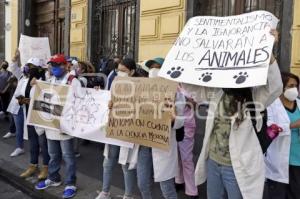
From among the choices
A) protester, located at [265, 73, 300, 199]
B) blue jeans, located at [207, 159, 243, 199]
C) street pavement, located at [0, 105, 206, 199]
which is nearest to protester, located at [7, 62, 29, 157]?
street pavement, located at [0, 105, 206, 199]

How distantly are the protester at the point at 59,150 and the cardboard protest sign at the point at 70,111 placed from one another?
0.09 m

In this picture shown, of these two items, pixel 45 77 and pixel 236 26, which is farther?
pixel 45 77

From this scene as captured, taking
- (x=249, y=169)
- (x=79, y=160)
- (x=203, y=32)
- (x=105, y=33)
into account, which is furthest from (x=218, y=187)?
(x=105, y=33)

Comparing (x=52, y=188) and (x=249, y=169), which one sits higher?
(x=249, y=169)

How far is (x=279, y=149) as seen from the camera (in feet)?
12.8

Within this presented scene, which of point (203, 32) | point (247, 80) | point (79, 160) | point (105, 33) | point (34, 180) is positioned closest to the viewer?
point (247, 80)

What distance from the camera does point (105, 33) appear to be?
1023 centimetres

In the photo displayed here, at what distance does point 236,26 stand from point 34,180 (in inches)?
144

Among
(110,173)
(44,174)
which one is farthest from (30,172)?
(110,173)

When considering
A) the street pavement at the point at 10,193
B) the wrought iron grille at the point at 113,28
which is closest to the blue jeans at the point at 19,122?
Result: the street pavement at the point at 10,193

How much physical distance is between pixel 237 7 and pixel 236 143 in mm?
4323

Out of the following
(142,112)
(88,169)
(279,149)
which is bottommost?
(88,169)

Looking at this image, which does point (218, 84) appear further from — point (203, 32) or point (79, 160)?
point (79, 160)

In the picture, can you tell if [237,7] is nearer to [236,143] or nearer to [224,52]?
[224,52]
